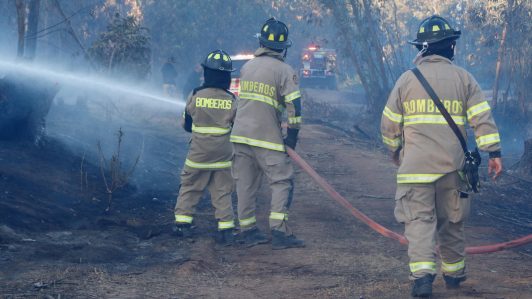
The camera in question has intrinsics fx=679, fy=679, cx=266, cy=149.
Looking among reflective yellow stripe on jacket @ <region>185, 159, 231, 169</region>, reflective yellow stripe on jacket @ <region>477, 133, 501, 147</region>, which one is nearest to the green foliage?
reflective yellow stripe on jacket @ <region>185, 159, 231, 169</region>

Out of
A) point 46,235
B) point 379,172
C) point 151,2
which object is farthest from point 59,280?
point 151,2

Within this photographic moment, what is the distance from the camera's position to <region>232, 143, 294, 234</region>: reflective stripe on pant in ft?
21.7

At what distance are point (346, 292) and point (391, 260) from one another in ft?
4.04

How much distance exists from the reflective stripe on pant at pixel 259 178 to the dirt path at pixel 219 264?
0.34 meters

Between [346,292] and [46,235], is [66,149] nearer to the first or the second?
[46,235]

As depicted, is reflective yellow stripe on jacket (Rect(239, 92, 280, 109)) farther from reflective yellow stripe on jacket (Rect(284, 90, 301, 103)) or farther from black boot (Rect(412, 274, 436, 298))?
black boot (Rect(412, 274, 436, 298))

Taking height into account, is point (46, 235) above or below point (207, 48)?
below

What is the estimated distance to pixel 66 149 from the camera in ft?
34.6

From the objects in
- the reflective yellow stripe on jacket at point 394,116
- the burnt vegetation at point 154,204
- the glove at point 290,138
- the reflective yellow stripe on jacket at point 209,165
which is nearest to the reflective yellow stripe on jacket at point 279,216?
the burnt vegetation at point 154,204

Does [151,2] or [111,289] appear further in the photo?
[151,2]

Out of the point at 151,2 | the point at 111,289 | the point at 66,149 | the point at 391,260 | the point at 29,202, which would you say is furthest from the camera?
the point at 151,2

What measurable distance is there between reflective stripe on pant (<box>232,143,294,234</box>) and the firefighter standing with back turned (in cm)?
172

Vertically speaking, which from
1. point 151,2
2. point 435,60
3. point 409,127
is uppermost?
point 151,2

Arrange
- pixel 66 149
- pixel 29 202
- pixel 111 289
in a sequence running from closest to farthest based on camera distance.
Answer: pixel 111 289
pixel 29 202
pixel 66 149
